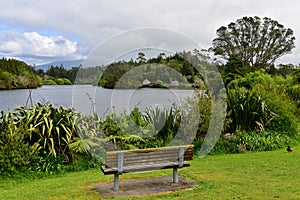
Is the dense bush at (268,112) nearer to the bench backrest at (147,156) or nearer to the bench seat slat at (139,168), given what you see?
the bench backrest at (147,156)

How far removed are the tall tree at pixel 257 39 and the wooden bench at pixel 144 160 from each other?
28026mm

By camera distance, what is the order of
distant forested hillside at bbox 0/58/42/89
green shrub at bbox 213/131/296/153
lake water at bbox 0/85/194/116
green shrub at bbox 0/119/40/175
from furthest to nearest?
distant forested hillside at bbox 0/58/42/89 → green shrub at bbox 213/131/296/153 → lake water at bbox 0/85/194/116 → green shrub at bbox 0/119/40/175

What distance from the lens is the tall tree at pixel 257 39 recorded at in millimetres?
32500

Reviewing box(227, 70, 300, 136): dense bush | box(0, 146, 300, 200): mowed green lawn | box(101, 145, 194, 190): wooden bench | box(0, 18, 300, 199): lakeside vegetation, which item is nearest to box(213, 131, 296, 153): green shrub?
box(0, 18, 300, 199): lakeside vegetation

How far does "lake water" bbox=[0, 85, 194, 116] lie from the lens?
6527 mm

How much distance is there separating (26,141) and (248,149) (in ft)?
15.3

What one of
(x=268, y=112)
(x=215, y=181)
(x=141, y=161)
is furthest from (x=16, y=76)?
(x=268, y=112)

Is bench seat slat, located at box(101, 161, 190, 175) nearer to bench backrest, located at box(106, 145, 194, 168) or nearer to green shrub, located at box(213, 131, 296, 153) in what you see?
bench backrest, located at box(106, 145, 194, 168)

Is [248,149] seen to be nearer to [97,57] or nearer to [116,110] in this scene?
[116,110]

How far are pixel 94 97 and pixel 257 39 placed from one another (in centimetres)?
2928

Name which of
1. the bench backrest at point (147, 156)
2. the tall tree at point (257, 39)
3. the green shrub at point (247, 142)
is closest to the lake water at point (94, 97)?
the green shrub at point (247, 142)

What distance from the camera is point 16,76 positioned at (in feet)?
30.3

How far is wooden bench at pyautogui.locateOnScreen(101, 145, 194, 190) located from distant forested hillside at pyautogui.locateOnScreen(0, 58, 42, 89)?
4973 millimetres

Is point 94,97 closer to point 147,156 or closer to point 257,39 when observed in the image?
point 147,156
